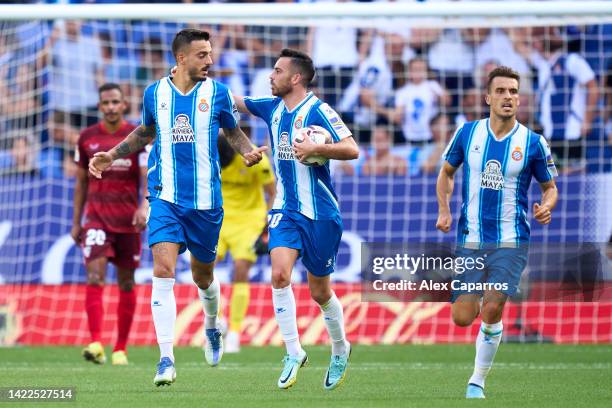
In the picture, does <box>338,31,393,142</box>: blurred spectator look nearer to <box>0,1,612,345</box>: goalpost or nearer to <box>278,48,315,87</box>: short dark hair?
<box>0,1,612,345</box>: goalpost

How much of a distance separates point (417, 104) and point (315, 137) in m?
7.92

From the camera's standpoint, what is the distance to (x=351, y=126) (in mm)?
15898

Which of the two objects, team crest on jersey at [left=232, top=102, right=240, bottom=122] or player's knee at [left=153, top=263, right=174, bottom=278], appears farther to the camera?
team crest on jersey at [left=232, top=102, right=240, bottom=122]

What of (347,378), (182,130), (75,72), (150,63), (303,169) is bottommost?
(347,378)

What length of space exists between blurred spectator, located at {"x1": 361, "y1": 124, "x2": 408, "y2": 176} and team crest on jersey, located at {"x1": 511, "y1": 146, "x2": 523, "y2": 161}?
6706 mm

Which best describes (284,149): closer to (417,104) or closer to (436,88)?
(417,104)

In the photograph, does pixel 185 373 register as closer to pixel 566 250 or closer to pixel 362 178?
pixel 566 250

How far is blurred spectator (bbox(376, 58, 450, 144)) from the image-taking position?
1573cm

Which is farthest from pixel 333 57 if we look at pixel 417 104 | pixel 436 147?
pixel 436 147

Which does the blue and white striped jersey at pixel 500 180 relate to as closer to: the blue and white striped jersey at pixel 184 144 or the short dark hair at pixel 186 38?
the blue and white striped jersey at pixel 184 144

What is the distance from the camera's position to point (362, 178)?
14258 millimetres

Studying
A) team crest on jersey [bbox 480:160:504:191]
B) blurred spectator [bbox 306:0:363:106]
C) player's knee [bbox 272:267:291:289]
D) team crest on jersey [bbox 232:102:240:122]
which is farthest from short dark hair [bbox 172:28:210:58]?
blurred spectator [bbox 306:0:363:106]

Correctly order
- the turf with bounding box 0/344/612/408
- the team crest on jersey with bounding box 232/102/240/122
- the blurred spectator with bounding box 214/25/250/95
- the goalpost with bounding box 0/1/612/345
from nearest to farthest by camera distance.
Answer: the turf with bounding box 0/344/612/408 → the team crest on jersey with bounding box 232/102/240/122 → the goalpost with bounding box 0/1/612/345 → the blurred spectator with bounding box 214/25/250/95

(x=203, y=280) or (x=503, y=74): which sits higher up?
(x=503, y=74)
